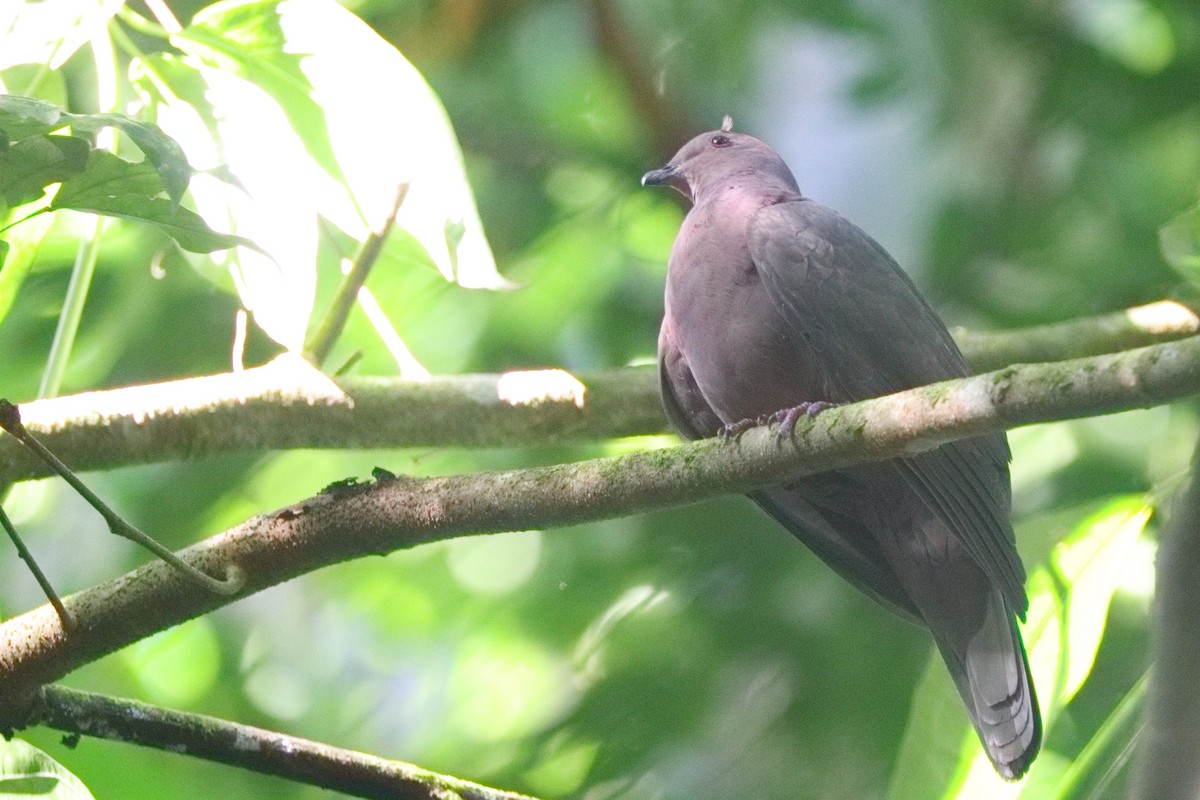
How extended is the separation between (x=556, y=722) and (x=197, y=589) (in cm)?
204

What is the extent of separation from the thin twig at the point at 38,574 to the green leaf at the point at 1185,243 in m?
1.89

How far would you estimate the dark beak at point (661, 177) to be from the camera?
371 centimetres

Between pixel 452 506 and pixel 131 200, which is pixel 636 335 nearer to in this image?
pixel 452 506

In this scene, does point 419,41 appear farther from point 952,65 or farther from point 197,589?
point 197,589

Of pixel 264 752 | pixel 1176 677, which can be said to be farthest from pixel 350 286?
pixel 1176 677

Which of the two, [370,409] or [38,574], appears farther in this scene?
[370,409]

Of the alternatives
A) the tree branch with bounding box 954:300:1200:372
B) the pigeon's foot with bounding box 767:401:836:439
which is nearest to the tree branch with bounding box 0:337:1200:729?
the pigeon's foot with bounding box 767:401:836:439

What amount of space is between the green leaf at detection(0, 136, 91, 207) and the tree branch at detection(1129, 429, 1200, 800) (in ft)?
4.35

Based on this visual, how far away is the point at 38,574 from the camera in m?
1.77

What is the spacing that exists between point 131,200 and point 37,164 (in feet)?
0.46

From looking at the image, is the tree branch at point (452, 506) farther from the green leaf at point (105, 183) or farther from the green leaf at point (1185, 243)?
the green leaf at point (1185, 243)

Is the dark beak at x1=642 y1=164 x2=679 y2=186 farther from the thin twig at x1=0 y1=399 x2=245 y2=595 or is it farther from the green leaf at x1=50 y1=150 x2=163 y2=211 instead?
the green leaf at x1=50 y1=150 x2=163 y2=211

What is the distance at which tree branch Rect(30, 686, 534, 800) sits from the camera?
6.15 ft

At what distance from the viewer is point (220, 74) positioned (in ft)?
8.18
